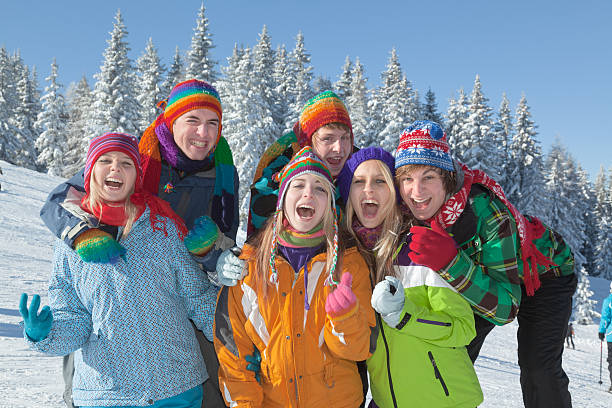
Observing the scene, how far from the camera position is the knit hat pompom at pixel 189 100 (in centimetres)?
383

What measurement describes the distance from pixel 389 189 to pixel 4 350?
19.1 feet

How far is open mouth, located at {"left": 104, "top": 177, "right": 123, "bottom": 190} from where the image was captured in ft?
9.90

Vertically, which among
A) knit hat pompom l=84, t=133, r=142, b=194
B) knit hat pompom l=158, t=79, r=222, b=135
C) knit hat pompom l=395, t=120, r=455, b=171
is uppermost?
knit hat pompom l=158, t=79, r=222, b=135

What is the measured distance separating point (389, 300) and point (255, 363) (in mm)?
1007

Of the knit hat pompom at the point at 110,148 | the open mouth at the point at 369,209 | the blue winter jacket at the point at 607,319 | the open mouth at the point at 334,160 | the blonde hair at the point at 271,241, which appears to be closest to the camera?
the blonde hair at the point at 271,241

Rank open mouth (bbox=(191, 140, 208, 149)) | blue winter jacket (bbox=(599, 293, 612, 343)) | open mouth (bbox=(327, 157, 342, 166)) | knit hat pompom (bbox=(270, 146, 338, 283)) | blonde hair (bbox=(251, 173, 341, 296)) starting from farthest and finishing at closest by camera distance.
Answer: blue winter jacket (bbox=(599, 293, 612, 343)) → open mouth (bbox=(327, 157, 342, 166)) → open mouth (bbox=(191, 140, 208, 149)) → knit hat pompom (bbox=(270, 146, 338, 283)) → blonde hair (bbox=(251, 173, 341, 296))

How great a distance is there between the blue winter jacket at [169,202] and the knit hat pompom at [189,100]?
473 millimetres

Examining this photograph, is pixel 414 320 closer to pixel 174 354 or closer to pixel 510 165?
pixel 174 354

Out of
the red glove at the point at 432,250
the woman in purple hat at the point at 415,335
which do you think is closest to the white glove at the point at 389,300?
the woman in purple hat at the point at 415,335

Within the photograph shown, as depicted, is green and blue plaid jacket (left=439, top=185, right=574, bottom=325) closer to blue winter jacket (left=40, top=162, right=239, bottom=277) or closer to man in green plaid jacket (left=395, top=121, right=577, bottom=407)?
man in green plaid jacket (left=395, top=121, right=577, bottom=407)

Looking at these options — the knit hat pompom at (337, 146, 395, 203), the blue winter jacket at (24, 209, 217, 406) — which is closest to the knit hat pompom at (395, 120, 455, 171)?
the knit hat pompom at (337, 146, 395, 203)

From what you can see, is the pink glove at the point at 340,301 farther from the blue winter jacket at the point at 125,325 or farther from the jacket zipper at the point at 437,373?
the blue winter jacket at the point at 125,325

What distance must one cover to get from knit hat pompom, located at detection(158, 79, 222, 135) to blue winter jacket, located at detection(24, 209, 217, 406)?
1172 mm

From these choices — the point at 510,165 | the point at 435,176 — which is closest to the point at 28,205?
the point at 435,176
